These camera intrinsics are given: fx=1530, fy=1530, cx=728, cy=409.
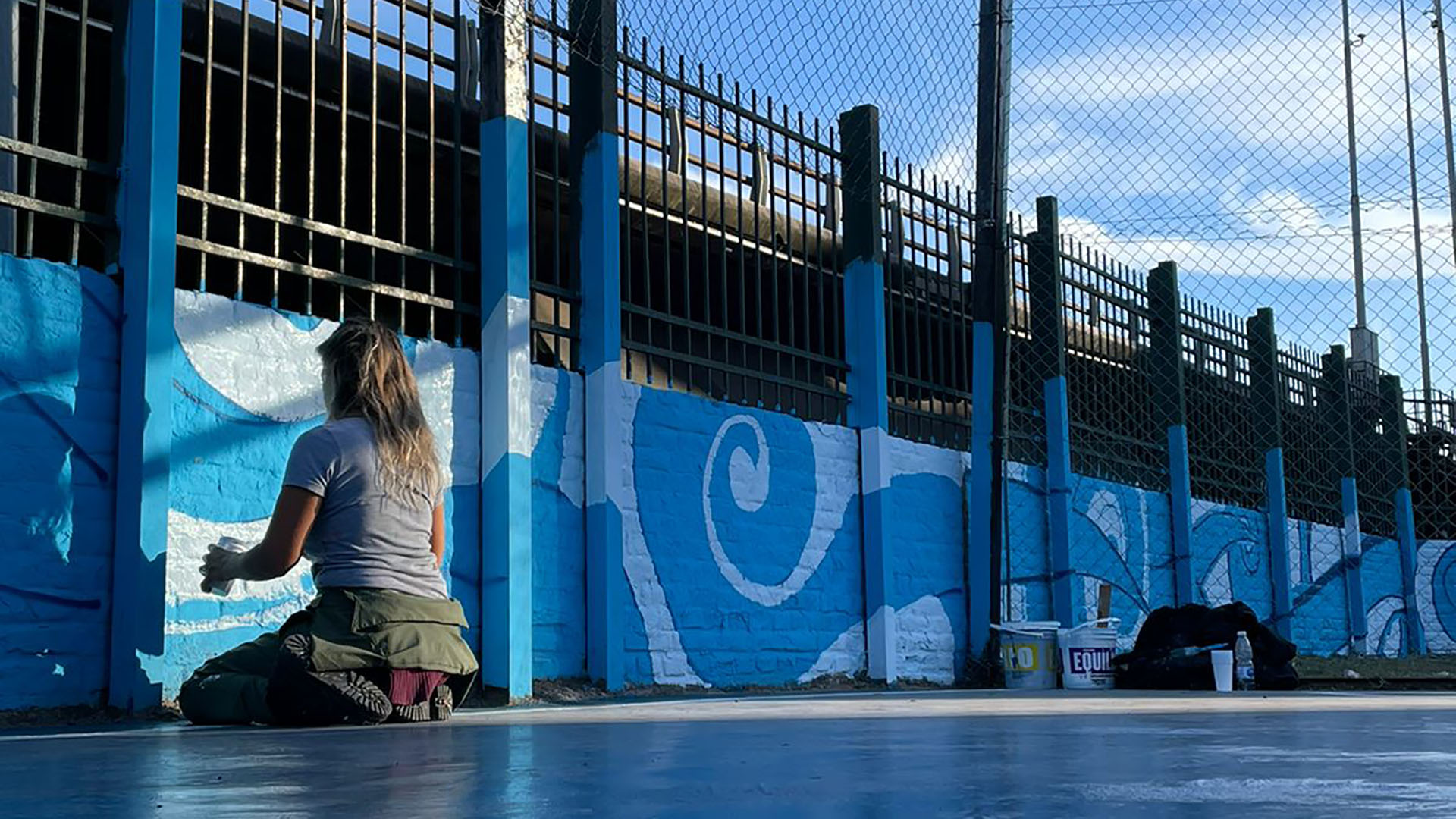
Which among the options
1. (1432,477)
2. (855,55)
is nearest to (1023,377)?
(855,55)

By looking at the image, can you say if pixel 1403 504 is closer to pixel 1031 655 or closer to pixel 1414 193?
pixel 1414 193

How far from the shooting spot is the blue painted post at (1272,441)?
15.2m

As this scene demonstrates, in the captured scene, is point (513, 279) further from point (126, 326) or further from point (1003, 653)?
point (1003, 653)

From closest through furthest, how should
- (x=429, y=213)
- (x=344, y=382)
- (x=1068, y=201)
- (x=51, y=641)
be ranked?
(x=344, y=382)
(x=51, y=641)
(x=429, y=213)
(x=1068, y=201)

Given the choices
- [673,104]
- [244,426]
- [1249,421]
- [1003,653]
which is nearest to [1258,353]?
[1249,421]

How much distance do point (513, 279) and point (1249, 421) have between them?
1058 cm

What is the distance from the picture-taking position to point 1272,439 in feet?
50.6

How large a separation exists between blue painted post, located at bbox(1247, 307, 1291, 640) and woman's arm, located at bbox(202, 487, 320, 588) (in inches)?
505

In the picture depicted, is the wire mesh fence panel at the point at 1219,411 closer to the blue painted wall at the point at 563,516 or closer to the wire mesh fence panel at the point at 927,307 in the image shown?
the blue painted wall at the point at 563,516

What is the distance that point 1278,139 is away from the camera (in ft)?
31.5

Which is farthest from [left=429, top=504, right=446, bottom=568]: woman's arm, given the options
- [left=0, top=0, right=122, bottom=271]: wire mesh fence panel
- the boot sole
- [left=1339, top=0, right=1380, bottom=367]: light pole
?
[left=1339, top=0, right=1380, bottom=367]: light pole

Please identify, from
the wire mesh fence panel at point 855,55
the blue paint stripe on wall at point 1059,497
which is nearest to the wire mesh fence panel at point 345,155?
the wire mesh fence panel at point 855,55

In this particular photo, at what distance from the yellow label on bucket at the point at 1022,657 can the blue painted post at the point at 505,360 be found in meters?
3.77

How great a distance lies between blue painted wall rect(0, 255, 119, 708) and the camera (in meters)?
4.82
